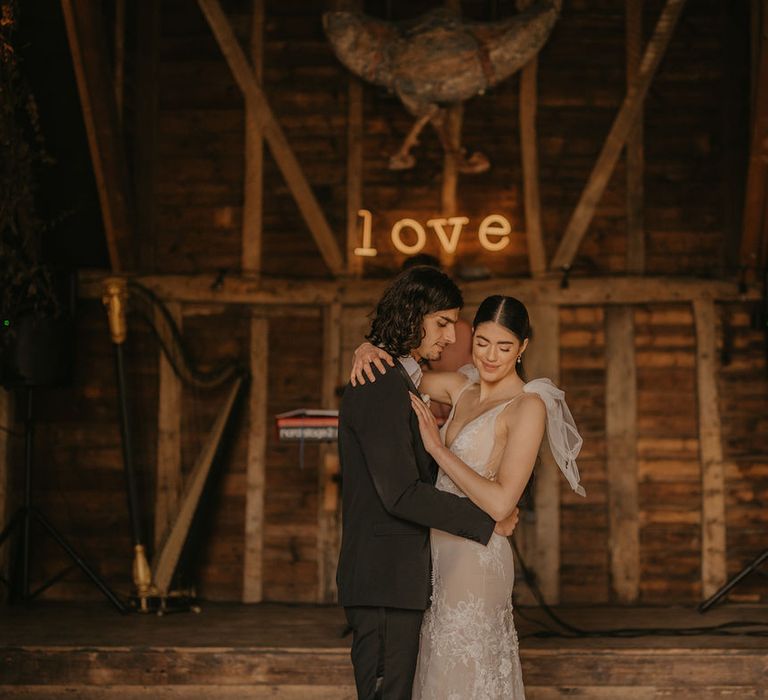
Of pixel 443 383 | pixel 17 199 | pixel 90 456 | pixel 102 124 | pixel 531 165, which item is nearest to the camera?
pixel 443 383

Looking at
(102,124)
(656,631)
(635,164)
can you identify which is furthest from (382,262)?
(656,631)

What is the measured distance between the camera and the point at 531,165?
20.4 ft

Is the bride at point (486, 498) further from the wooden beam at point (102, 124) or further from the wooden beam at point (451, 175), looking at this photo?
the wooden beam at point (102, 124)

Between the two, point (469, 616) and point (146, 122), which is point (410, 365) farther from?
point (146, 122)

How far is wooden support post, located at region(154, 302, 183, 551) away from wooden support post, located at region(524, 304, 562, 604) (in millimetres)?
2267

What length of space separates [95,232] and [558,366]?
3.10 meters

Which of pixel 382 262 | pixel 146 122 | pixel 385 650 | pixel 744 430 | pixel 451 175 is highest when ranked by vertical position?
pixel 146 122

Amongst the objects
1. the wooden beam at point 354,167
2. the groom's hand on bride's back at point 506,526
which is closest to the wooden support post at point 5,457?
the wooden beam at point 354,167

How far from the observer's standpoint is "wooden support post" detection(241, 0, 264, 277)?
6.33 m

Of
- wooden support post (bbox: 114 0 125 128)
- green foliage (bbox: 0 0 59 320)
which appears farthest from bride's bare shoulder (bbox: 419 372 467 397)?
wooden support post (bbox: 114 0 125 128)

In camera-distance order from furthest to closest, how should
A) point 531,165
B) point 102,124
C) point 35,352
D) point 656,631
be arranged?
point 531,165 < point 102,124 < point 35,352 < point 656,631

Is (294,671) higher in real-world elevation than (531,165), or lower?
lower

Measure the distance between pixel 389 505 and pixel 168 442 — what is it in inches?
153

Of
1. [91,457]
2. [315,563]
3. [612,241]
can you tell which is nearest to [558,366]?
[612,241]
